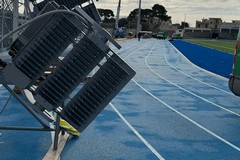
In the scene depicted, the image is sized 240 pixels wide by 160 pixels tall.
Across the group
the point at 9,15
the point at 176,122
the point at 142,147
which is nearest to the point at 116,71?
the point at 142,147

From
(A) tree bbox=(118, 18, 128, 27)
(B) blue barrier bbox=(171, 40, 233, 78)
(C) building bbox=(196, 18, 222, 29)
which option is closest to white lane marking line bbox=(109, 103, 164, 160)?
(B) blue barrier bbox=(171, 40, 233, 78)

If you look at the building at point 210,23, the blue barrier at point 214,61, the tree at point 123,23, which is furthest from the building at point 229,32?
the blue barrier at point 214,61

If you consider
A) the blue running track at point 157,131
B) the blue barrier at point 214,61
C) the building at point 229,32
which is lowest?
the building at point 229,32

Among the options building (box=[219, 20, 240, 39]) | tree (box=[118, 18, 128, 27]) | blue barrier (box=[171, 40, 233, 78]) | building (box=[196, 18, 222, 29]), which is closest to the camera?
blue barrier (box=[171, 40, 233, 78])

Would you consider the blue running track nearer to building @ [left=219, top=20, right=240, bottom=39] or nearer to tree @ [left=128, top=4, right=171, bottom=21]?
building @ [left=219, top=20, right=240, bottom=39]

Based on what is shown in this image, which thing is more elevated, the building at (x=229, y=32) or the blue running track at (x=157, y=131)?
Result: the blue running track at (x=157, y=131)

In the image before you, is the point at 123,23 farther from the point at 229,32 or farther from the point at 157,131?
the point at 157,131

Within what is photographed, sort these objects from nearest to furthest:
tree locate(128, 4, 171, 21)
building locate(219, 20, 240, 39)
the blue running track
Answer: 1. the blue running track
2. building locate(219, 20, 240, 39)
3. tree locate(128, 4, 171, 21)

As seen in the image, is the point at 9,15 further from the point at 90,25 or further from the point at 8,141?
the point at 90,25

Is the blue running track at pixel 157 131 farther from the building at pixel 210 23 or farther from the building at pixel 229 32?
the building at pixel 210 23

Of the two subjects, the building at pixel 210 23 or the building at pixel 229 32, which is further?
the building at pixel 210 23

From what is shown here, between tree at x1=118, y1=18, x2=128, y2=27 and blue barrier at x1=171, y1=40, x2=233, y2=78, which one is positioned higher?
blue barrier at x1=171, y1=40, x2=233, y2=78

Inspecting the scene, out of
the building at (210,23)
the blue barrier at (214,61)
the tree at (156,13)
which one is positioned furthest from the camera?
the building at (210,23)

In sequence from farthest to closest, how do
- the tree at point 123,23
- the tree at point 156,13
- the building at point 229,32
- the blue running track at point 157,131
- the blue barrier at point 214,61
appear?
the tree at point 156,13 < the tree at point 123,23 < the building at point 229,32 < the blue barrier at point 214,61 < the blue running track at point 157,131
